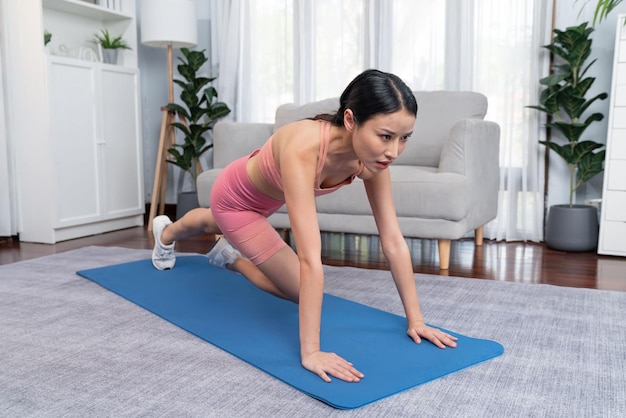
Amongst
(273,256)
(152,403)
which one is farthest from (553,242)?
(152,403)

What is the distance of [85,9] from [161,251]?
2.16 m

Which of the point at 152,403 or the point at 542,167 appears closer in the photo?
the point at 152,403

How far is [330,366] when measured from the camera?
1369mm

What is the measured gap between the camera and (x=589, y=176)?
325 cm

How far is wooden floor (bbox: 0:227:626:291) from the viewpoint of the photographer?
2587 millimetres

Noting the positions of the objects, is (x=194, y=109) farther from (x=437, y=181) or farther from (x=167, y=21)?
(x=437, y=181)

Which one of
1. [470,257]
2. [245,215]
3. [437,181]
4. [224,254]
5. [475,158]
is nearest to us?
[245,215]

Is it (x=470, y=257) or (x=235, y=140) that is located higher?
(x=235, y=140)

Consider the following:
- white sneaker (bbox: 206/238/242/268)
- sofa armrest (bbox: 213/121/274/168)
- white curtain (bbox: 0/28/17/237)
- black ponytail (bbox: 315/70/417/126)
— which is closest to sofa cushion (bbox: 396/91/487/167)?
sofa armrest (bbox: 213/121/274/168)

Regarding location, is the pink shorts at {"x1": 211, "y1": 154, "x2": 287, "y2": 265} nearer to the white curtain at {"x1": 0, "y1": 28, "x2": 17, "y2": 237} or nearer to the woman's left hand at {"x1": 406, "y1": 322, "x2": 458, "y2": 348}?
the woman's left hand at {"x1": 406, "y1": 322, "x2": 458, "y2": 348}

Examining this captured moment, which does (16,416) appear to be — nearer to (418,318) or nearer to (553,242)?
(418,318)

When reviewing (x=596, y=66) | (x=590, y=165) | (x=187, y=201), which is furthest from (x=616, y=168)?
(x=187, y=201)

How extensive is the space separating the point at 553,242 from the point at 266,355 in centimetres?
227

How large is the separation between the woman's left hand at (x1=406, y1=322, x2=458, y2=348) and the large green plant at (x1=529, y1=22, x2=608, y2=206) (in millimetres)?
1988
